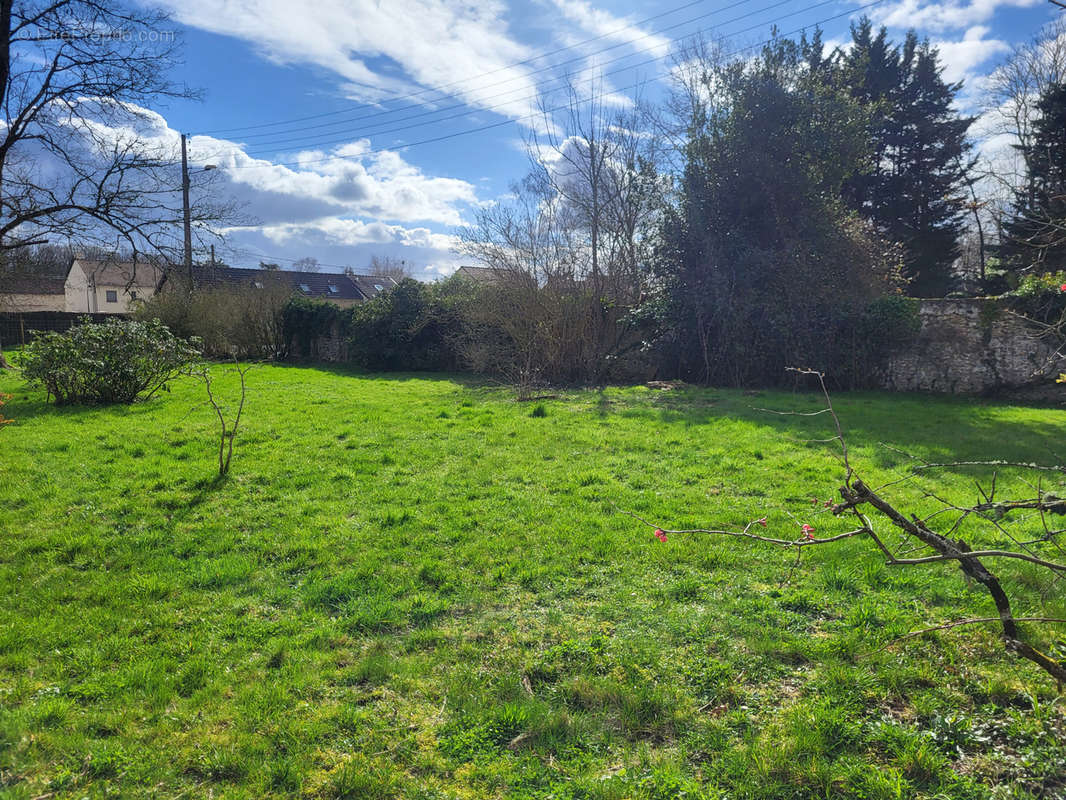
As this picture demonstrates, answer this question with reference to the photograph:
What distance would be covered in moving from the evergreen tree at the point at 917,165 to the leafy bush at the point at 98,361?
23.1m

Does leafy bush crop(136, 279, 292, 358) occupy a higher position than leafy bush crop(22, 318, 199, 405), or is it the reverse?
leafy bush crop(136, 279, 292, 358)

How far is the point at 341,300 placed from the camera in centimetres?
4078

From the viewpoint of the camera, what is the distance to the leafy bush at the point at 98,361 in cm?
917

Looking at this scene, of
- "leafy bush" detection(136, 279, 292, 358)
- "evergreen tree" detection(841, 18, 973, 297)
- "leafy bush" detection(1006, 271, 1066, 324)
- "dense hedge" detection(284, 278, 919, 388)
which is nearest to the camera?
"leafy bush" detection(1006, 271, 1066, 324)

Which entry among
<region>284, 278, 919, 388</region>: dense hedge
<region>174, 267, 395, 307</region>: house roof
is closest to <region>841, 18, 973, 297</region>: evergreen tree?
<region>284, 278, 919, 388</region>: dense hedge

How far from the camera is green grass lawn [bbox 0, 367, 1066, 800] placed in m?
2.16

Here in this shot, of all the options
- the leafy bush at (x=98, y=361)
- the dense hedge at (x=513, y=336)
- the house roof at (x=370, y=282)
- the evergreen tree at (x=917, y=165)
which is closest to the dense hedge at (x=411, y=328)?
the dense hedge at (x=513, y=336)

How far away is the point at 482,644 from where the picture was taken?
2977mm

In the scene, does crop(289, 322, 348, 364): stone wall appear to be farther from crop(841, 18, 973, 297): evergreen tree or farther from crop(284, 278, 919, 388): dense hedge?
crop(841, 18, 973, 297): evergreen tree

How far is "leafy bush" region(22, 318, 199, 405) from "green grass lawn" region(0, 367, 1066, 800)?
3.76 m

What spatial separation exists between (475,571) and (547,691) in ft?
4.24

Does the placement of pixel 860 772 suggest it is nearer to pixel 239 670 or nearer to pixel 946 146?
pixel 239 670

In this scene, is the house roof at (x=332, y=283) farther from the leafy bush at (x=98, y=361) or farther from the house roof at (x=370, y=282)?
the leafy bush at (x=98, y=361)

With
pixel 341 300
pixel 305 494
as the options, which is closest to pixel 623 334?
pixel 305 494
